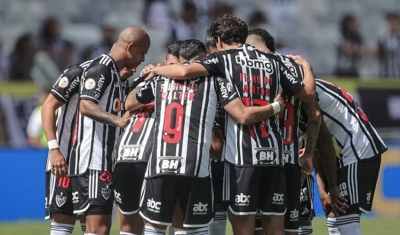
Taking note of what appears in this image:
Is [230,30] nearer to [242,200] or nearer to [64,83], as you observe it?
[242,200]

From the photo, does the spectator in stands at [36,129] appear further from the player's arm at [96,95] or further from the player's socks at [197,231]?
the player's socks at [197,231]

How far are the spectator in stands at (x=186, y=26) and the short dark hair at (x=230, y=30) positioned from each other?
11688 mm

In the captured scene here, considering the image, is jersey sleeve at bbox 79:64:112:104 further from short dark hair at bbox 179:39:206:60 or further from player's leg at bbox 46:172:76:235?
player's leg at bbox 46:172:76:235

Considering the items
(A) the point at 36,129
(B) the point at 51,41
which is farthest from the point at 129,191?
(B) the point at 51,41

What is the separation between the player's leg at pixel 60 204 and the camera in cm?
897

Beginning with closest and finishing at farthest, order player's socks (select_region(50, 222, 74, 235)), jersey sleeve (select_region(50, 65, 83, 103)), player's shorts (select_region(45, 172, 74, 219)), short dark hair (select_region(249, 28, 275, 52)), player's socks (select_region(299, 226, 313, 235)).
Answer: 1. short dark hair (select_region(249, 28, 275, 52))
2. jersey sleeve (select_region(50, 65, 83, 103))
3. player's shorts (select_region(45, 172, 74, 219))
4. player's socks (select_region(50, 222, 74, 235))
5. player's socks (select_region(299, 226, 313, 235))

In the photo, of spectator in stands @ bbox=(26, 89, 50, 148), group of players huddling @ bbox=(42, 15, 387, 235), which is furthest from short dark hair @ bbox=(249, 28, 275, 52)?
spectator in stands @ bbox=(26, 89, 50, 148)

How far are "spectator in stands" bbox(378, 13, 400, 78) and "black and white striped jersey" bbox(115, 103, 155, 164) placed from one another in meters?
14.0

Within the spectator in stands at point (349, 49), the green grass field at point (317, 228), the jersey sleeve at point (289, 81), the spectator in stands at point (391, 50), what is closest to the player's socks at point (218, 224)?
the jersey sleeve at point (289, 81)

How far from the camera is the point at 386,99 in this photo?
18797 millimetres

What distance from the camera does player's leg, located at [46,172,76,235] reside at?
897 centimetres

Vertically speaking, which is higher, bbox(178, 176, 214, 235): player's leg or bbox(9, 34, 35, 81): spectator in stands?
bbox(9, 34, 35, 81): spectator in stands

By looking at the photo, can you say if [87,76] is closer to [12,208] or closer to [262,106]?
[262,106]

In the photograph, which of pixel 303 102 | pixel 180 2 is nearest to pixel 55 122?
pixel 303 102
